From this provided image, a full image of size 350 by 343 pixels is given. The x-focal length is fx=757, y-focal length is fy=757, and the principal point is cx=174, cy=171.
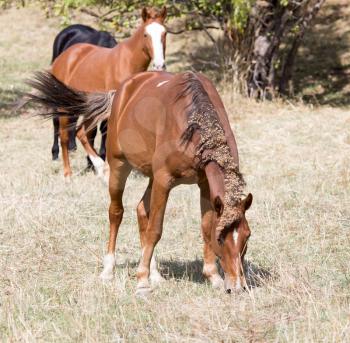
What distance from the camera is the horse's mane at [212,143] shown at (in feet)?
15.9

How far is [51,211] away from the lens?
298 inches

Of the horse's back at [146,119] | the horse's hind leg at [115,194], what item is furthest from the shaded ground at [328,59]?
the horse's hind leg at [115,194]

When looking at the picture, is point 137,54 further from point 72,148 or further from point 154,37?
point 72,148

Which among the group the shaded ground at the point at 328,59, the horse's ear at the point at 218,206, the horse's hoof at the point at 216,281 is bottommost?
the shaded ground at the point at 328,59

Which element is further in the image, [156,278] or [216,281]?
[156,278]

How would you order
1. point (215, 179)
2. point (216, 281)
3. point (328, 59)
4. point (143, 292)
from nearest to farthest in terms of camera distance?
1. point (215, 179)
2. point (143, 292)
3. point (216, 281)
4. point (328, 59)

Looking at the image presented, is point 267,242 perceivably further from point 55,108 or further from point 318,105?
point 318,105

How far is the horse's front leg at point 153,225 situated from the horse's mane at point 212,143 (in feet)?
1.26

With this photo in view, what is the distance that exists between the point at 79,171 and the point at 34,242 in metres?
4.16

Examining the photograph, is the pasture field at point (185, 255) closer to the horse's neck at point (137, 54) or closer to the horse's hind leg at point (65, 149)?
the horse's hind leg at point (65, 149)

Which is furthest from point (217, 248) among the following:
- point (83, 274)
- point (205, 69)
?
point (205, 69)

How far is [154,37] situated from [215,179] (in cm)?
494

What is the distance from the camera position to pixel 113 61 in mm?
9992

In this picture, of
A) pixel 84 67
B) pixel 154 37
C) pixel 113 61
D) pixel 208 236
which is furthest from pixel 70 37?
pixel 208 236
